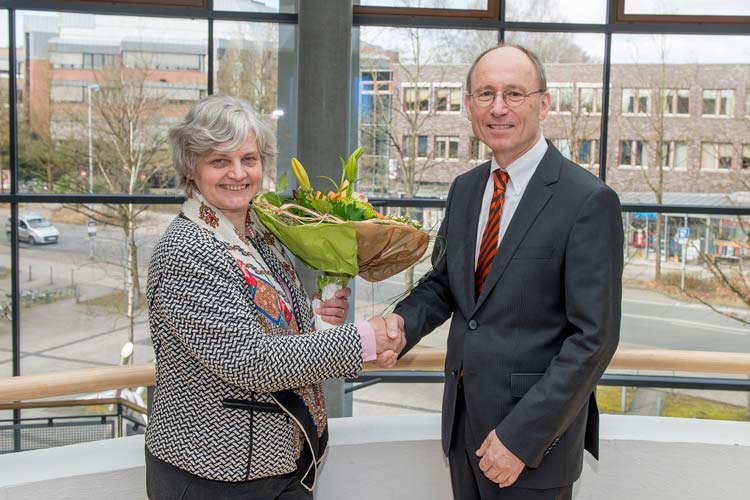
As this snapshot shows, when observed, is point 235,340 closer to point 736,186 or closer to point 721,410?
point 736,186

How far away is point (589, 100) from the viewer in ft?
23.9

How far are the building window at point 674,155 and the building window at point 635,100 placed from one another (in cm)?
55

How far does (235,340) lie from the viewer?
175 centimetres

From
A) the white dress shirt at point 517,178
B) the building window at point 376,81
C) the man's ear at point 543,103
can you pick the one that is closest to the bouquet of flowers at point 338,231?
the white dress shirt at point 517,178

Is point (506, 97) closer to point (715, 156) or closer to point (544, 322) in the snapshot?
point (544, 322)

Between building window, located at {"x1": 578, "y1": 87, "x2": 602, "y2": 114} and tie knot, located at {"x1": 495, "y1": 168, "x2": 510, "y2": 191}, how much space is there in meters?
5.55

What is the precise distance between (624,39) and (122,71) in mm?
4603

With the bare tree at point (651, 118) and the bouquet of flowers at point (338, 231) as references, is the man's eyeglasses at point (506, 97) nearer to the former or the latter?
the bouquet of flowers at point (338, 231)

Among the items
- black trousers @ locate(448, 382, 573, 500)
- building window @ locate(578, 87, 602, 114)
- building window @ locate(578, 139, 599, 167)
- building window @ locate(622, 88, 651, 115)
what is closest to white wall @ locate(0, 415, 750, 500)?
black trousers @ locate(448, 382, 573, 500)

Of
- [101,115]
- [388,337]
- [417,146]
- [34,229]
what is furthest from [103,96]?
[388,337]

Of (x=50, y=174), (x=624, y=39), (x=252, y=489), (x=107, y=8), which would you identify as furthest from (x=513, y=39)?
(x=252, y=489)

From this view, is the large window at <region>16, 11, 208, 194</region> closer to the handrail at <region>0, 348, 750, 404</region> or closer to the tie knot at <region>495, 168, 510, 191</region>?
the handrail at <region>0, 348, 750, 404</region>

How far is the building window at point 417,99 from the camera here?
24.3ft

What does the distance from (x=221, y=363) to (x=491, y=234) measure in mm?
764
